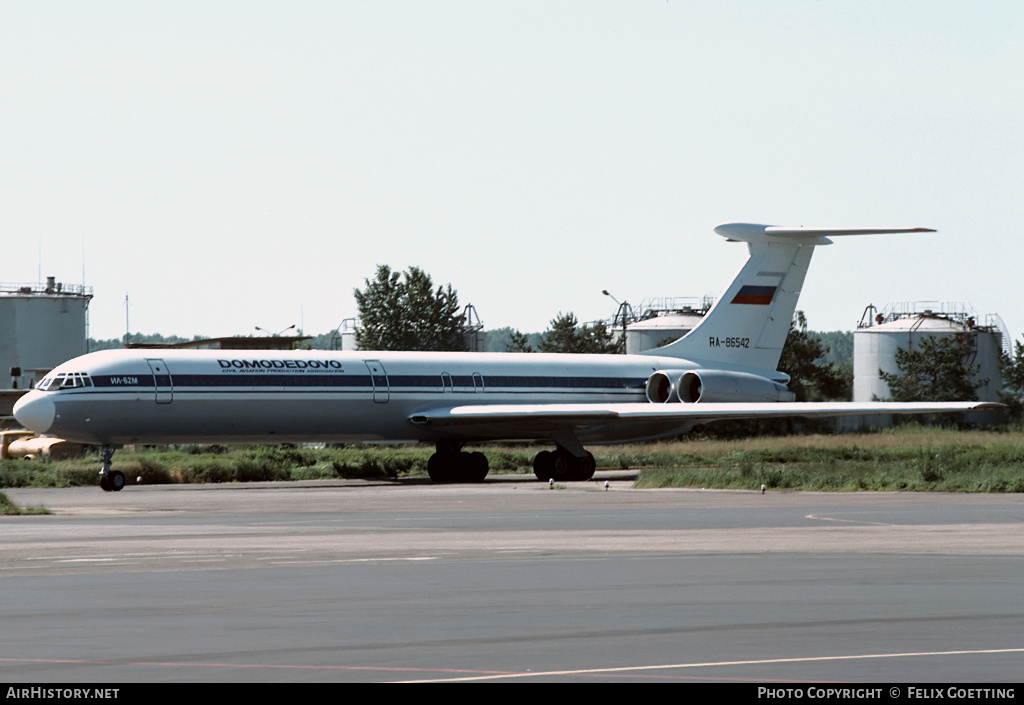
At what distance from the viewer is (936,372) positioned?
300 ft

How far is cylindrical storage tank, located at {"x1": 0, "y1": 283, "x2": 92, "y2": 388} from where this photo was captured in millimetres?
83250

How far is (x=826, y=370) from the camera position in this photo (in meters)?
100

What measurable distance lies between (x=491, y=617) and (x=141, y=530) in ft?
43.9

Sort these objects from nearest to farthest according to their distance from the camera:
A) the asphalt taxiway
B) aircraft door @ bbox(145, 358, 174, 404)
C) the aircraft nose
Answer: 1. the asphalt taxiway
2. the aircraft nose
3. aircraft door @ bbox(145, 358, 174, 404)

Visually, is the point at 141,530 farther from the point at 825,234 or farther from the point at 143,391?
the point at 825,234

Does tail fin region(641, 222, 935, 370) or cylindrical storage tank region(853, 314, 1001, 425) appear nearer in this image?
tail fin region(641, 222, 935, 370)

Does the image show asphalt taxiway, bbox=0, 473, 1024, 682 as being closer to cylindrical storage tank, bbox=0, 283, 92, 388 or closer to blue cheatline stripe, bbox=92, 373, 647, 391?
blue cheatline stripe, bbox=92, 373, 647, 391

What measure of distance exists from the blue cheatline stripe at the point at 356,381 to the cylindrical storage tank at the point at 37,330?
40.3m

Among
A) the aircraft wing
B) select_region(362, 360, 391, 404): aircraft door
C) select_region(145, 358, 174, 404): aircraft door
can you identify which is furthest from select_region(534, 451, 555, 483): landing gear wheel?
select_region(145, 358, 174, 404): aircraft door

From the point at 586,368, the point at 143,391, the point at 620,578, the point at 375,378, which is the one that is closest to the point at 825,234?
the point at 586,368

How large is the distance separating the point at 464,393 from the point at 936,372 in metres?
50.0

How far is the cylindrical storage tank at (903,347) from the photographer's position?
9388cm

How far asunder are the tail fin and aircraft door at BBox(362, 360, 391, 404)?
1237 centimetres

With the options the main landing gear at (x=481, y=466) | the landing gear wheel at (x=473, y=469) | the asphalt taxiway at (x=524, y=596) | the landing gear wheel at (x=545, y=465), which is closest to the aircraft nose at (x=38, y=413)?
the asphalt taxiway at (x=524, y=596)
